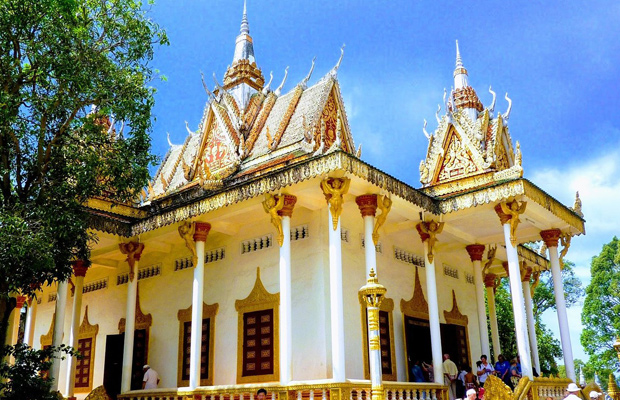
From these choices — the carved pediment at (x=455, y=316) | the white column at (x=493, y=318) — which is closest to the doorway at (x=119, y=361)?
the carved pediment at (x=455, y=316)

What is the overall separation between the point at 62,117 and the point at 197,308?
4644 mm

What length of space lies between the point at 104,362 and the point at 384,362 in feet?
23.8

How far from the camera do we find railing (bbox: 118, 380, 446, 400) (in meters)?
9.44

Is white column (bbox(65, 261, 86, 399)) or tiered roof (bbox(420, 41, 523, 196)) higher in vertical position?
tiered roof (bbox(420, 41, 523, 196))

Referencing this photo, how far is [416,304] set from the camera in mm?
14055

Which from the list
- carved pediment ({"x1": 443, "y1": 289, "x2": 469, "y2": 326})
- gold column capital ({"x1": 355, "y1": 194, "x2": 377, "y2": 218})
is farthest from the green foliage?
carved pediment ({"x1": 443, "y1": 289, "x2": 469, "y2": 326})

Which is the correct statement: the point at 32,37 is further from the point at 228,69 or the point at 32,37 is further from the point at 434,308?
the point at 228,69

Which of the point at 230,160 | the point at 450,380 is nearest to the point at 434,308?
the point at 450,380

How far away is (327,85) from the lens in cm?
1588

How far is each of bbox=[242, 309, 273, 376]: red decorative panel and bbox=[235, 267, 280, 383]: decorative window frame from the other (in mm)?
77

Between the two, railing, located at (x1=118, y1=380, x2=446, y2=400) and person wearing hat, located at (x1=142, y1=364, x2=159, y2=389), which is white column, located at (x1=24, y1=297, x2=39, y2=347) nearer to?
person wearing hat, located at (x1=142, y1=364, x2=159, y2=389)

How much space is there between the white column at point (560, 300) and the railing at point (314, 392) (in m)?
3.15

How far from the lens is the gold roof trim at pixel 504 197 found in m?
11.4

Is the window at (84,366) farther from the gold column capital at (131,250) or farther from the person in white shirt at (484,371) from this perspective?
the person in white shirt at (484,371)
